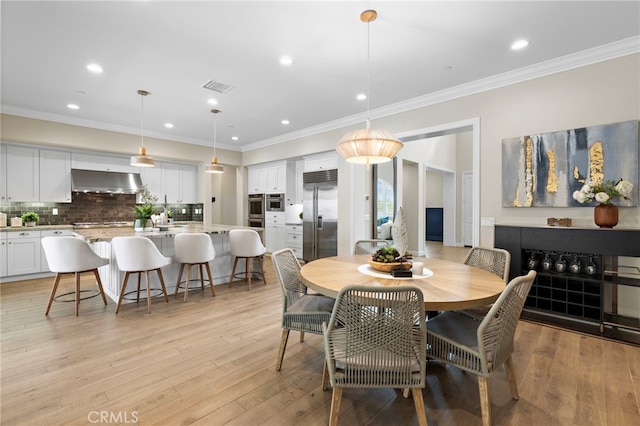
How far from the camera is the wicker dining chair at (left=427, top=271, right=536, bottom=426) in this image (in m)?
1.50

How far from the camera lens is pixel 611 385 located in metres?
2.03

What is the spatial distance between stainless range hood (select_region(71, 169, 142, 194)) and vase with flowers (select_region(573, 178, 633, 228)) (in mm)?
7108

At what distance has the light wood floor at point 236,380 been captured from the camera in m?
1.73

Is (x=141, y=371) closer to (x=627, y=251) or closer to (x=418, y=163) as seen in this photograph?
(x=627, y=251)

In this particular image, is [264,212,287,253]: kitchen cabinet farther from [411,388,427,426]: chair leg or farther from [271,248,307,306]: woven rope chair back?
[411,388,427,426]: chair leg

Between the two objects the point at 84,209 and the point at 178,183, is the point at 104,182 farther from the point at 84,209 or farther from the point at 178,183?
the point at 178,183

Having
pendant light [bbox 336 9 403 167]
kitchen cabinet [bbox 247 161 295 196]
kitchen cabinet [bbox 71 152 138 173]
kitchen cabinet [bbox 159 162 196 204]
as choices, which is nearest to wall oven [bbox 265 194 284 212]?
kitchen cabinet [bbox 247 161 295 196]

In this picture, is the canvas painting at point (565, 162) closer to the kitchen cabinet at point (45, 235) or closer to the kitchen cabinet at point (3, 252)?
the kitchen cabinet at point (45, 235)

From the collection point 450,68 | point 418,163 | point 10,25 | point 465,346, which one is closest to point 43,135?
point 10,25

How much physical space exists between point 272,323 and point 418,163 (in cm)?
572

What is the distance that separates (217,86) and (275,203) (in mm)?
3596

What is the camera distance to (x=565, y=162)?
10.2 feet

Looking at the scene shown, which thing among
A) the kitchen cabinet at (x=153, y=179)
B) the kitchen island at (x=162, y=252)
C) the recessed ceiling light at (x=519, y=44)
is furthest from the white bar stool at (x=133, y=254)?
the recessed ceiling light at (x=519, y=44)

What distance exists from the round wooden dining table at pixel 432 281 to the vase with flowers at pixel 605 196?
5.16 feet
